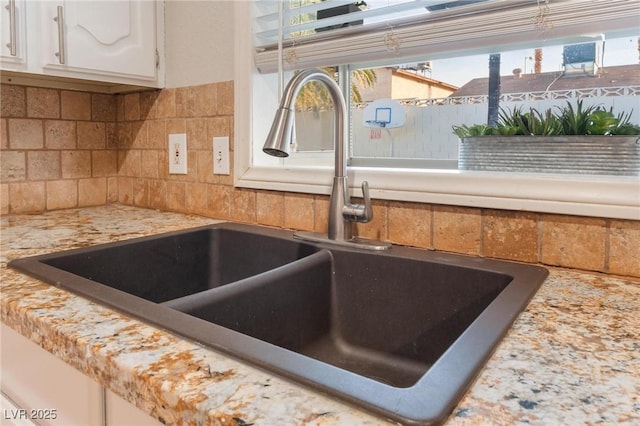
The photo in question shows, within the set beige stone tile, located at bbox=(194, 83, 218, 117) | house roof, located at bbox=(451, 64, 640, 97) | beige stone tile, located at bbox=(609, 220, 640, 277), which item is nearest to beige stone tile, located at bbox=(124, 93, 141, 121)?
beige stone tile, located at bbox=(194, 83, 218, 117)

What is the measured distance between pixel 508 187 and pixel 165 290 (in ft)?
2.78

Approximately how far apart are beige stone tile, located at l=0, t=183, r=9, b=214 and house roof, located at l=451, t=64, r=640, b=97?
1396mm

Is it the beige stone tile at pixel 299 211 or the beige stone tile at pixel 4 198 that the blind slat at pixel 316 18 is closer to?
the beige stone tile at pixel 299 211

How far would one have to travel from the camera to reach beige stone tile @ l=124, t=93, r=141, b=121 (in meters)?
1.70

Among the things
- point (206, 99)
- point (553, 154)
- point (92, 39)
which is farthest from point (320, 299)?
point (92, 39)

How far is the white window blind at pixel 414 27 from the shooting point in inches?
35.4

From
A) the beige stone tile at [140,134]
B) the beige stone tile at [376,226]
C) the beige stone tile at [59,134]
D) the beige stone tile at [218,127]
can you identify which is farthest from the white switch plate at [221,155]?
the beige stone tile at [59,134]

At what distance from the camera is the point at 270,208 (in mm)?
1316

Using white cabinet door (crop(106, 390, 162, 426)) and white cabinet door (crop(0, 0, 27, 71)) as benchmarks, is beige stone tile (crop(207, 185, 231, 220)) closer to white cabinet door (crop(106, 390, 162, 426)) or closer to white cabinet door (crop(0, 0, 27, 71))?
white cabinet door (crop(0, 0, 27, 71))

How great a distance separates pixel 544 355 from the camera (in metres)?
0.56

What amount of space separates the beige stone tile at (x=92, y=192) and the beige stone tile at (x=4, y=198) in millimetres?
227

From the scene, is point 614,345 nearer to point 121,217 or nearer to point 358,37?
point 358,37

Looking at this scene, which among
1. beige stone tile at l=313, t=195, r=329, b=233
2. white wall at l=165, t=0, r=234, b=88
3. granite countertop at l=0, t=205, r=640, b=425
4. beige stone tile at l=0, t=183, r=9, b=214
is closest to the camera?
granite countertop at l=0, t=205, r=640, b=425

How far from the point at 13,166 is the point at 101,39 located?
20.2 inches
